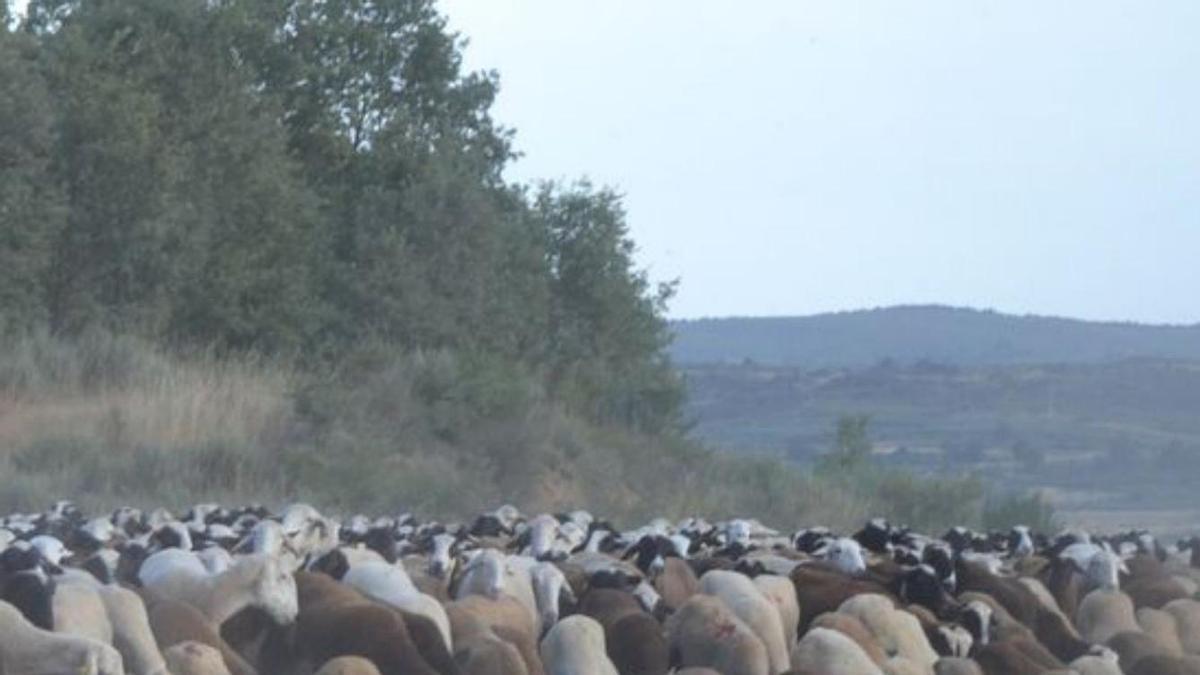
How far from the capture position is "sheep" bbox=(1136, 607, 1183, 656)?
47.9 feet

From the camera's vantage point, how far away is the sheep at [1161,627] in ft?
47.9

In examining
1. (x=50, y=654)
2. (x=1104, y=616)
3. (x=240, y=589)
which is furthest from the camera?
(x=1104, y=616)

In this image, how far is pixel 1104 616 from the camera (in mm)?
15180

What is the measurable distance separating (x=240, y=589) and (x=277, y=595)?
0.54 feet

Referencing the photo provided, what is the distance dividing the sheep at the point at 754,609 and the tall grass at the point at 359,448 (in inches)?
434

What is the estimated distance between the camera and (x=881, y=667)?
40.5ft

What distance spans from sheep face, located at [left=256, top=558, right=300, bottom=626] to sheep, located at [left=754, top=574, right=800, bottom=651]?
2.92m

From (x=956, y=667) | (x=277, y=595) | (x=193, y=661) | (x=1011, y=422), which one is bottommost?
(x=956, y=667)

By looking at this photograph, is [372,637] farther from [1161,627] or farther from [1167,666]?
[1161,627]

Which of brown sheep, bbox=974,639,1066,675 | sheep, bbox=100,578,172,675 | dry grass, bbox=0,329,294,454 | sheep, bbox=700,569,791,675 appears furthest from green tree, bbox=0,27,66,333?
sheep, bbox=100,578,172,675

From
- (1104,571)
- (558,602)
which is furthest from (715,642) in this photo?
(1104,571)

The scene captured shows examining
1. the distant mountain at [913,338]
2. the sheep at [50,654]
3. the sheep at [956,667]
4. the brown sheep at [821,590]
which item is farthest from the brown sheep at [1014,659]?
the distant mountain at [913,338]

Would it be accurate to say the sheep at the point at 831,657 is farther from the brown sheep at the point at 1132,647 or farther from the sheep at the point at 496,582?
the brown sheep at the point at 1132,647

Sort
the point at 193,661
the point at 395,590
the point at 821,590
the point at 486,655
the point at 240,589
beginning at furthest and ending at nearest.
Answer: the point at 821,590 → the point at 395,590 → the point at 240,589 → the point at 486,655 → the point at 193,661
